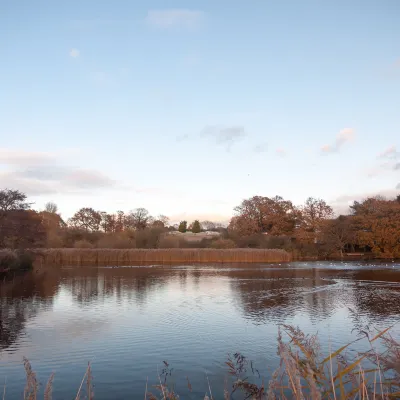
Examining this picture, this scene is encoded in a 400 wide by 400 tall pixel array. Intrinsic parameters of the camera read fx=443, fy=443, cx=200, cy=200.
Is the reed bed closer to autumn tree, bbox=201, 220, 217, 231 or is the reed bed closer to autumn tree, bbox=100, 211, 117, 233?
autumn tree, bbox=100, 211, 117, 233

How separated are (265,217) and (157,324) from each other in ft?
203

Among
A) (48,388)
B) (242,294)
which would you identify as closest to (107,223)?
(242,294)

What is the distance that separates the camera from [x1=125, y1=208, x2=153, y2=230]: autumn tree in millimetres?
98312

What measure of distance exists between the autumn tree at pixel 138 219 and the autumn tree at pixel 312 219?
37303 millimetres

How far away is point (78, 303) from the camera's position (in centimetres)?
1911

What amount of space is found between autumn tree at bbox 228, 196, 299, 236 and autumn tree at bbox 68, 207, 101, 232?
98.7 ft

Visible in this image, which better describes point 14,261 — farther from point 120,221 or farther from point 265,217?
point 120,221

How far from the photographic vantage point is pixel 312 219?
245 feet

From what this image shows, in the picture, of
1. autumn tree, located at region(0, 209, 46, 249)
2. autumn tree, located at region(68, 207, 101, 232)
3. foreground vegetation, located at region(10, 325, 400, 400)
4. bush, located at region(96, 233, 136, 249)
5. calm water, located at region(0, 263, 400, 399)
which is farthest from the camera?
autumn tree, located at region(68, 207, 101, 232)

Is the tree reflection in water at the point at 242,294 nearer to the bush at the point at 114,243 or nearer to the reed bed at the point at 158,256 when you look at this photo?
the reed bed at the point at 158,256

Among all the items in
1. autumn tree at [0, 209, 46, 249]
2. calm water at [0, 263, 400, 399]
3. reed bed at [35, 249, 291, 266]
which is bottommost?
calm water at [0, 263, 400, 399]

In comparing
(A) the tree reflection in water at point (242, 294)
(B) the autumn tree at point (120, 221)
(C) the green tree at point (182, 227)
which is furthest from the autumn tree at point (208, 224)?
(A) the tree reflection in water at point (242, 294)

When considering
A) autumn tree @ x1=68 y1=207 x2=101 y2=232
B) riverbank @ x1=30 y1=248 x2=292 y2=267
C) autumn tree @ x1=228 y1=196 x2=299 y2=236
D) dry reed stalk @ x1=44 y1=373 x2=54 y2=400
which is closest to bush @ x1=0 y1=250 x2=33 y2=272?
riverbank @ x1=30 y1=248 x2=292 y2=267

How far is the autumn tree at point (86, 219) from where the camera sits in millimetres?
90188
